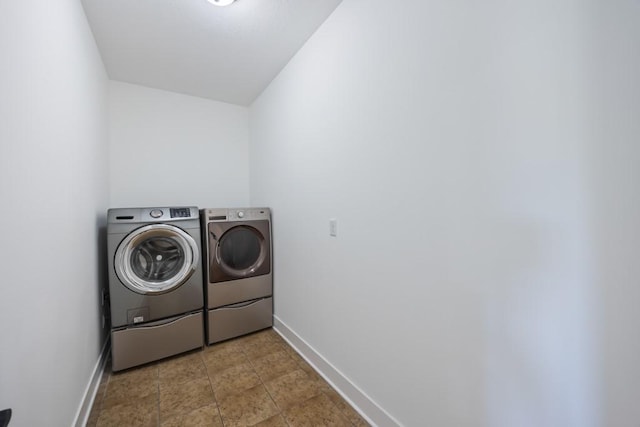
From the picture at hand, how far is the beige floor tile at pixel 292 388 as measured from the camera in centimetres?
158

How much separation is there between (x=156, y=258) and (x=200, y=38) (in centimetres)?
174

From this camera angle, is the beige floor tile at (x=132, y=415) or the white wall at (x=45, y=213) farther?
the beige floor tile at (x=132, y=415)

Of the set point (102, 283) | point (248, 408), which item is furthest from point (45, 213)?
point (248, 408)

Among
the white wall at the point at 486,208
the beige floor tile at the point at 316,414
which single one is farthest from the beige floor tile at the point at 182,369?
the white wall at the point at 486,208

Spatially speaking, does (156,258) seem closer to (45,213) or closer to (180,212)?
(180,212)

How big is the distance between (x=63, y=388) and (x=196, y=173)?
2.14 meters

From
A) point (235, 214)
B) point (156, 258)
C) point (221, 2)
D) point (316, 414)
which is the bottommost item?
point (316, 414)

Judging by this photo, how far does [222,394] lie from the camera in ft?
5.41

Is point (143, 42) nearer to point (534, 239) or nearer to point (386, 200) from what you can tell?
point (386, 200)

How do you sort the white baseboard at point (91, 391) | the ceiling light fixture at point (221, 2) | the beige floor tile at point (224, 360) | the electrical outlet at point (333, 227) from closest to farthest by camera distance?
the white baseboard at point (91, 391)
the ceiling light fixture at point (221, 2)
the electrical outlet at point (333, 227)
the beige floor tile at point (224, 360)

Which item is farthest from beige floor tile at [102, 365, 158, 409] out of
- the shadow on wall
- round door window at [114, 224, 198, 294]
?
round door window at [114, 224, 198, 294]

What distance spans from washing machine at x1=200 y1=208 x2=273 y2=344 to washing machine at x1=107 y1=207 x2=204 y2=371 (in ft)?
0.32

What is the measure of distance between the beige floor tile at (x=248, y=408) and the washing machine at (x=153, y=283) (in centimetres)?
75

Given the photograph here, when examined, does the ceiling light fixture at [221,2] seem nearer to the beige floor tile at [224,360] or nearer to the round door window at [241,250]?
the round door window at [241,250]
